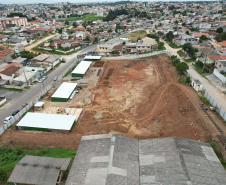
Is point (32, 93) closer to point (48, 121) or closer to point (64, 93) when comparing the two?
point (64, 93)

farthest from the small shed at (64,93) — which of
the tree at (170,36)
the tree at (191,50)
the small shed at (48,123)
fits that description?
the tree at (170,36)

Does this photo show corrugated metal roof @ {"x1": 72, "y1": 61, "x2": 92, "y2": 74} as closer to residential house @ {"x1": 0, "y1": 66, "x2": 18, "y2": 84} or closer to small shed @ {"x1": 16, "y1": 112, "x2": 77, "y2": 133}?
residential house @ {"x1": 0, "y1": 66, "x2": 18, "y2": 84}

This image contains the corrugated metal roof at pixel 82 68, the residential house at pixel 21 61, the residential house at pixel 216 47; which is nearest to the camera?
the corrugated metal roof at pixel 82 68

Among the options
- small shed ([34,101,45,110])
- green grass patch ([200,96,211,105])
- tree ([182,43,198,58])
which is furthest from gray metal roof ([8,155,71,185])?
tree ([182,43,198,58])

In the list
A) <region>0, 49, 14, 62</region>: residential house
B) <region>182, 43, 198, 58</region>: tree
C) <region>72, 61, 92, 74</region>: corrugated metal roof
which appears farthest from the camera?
<region>0, 49, 14, 62</region>: residential house

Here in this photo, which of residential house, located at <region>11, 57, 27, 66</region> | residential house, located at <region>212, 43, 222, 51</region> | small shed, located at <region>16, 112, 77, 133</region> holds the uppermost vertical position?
residential house, located at <region>212, 43, 222, 51</region>

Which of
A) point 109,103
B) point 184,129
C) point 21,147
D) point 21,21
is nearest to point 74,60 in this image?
point 109,103

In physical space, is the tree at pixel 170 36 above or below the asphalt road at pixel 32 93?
above

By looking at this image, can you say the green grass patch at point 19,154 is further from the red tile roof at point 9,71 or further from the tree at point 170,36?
the tree at point 170,36
